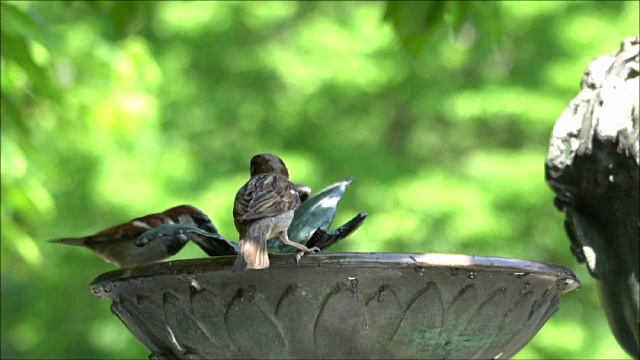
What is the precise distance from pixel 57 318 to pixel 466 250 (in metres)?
4.63

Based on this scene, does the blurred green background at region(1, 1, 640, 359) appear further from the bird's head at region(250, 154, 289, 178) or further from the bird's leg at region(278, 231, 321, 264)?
the bird's leg at region(278, 231, 321, 264)

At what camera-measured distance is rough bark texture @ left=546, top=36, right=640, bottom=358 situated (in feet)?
9.18

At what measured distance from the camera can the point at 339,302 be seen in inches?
86.4

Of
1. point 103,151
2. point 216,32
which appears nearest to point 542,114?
point 216,32

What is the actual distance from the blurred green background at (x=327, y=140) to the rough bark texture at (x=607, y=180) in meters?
7.10

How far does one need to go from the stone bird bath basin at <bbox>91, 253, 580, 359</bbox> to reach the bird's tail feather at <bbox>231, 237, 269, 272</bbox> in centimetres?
4

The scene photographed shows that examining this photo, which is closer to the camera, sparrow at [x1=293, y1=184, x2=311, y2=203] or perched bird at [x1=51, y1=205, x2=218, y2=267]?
perched bird at [x1=51, y1=205, x2=218, y2=267]

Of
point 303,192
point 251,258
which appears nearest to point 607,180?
point 303,192

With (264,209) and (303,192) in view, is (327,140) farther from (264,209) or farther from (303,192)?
(264,209)

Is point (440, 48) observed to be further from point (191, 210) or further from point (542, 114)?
point (191, 210)

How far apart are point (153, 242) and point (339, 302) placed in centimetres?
88

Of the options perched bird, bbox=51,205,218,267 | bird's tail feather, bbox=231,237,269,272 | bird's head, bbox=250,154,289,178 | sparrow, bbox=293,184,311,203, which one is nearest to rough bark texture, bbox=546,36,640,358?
sparrow, bbox=293,184,311,203

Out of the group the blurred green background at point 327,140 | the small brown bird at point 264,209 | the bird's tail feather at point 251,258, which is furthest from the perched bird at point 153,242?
the blurred green background at point 327,140

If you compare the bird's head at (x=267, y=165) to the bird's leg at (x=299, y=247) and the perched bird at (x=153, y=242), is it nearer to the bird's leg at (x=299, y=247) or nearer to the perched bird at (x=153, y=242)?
the bird's leg at (x=299, y=247)
